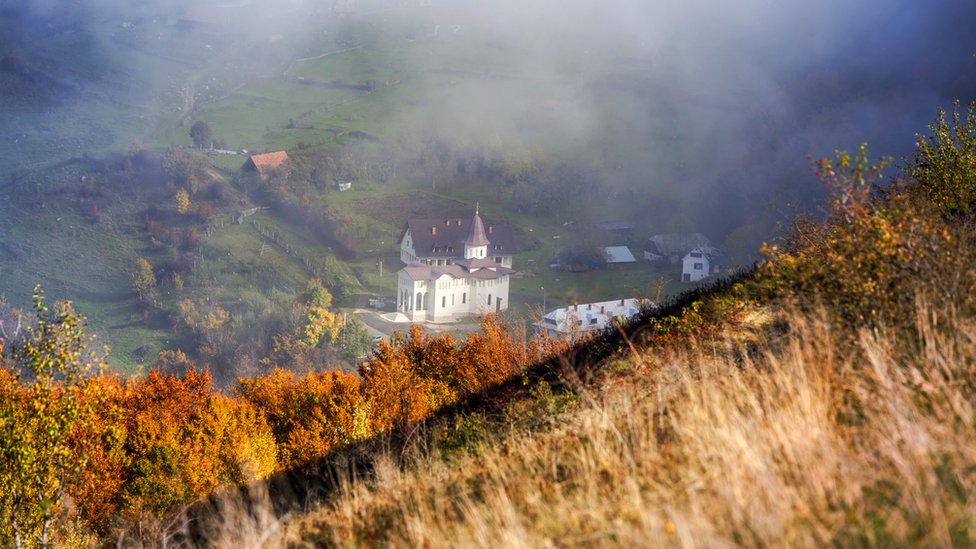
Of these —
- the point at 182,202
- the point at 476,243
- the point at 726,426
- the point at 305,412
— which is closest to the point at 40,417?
the point at 726,426

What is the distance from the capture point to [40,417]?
14344mm

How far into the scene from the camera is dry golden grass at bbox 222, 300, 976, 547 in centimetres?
486

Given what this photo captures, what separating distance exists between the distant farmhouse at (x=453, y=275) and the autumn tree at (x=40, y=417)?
233 ft

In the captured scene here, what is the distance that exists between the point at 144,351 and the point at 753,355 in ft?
268

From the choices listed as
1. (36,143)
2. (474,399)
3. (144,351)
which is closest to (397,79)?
(36,143)

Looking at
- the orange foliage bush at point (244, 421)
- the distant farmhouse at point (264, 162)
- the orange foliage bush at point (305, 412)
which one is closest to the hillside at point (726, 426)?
the orange foliage bush at point (244, 421)

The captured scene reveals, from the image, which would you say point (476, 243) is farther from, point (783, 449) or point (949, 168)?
point (783, 449)

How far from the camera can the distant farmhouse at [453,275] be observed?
93.2 m

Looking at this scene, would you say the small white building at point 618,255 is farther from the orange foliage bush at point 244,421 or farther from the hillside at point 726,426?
the hillside at point 726,426

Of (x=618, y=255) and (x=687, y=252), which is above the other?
(x=687, y=252)

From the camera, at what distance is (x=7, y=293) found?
328 ft

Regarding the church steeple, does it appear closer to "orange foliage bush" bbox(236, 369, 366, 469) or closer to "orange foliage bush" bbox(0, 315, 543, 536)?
"orange foliage bush" bbox(0, 315, 543, 536)

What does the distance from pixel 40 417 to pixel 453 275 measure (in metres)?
81.4

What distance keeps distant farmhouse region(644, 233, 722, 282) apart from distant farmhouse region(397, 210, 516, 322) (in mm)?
21467
